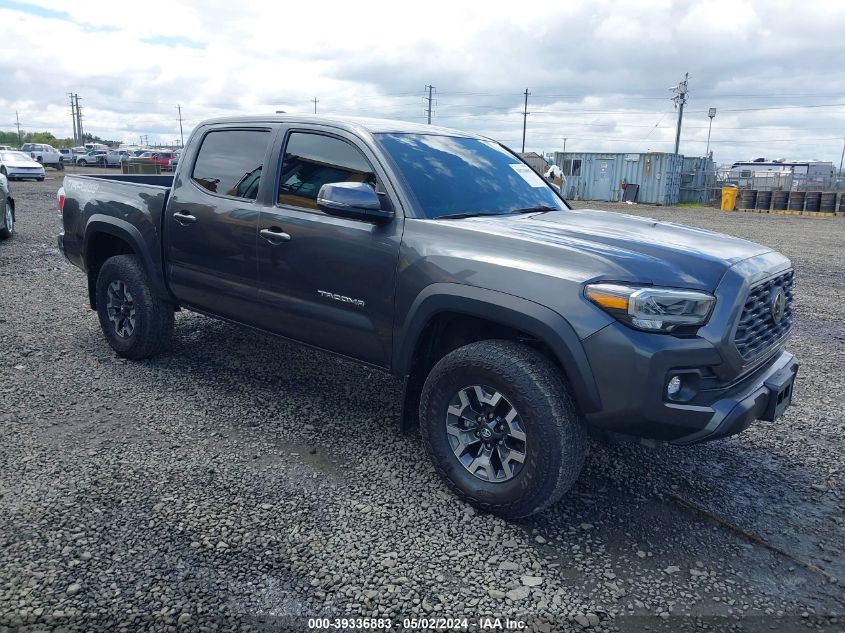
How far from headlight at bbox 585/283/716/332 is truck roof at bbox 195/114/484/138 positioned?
5.99ft

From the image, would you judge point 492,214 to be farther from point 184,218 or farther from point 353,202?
point 184,218

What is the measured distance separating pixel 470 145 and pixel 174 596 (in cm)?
317

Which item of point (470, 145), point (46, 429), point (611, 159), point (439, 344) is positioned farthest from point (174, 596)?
point (611, 159)

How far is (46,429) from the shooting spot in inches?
164

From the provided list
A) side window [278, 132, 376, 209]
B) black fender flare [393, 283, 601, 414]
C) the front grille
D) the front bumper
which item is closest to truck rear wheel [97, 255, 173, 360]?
side window [278, 132, 376, 209]

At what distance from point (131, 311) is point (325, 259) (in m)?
2.30

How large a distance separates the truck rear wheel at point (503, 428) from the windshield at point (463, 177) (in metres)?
0.93

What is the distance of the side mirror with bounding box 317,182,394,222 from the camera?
349 centimetres

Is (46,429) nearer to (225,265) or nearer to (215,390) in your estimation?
(215,390)

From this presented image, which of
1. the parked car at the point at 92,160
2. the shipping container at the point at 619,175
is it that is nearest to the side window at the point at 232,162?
the shipping container at the point at 619,175

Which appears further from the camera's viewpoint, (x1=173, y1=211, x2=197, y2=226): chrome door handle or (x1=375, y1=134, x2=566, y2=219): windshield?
(x1=173, y1=211, x2=197, y2=226): chrome door handle

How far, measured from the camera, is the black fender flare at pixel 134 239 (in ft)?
16.5

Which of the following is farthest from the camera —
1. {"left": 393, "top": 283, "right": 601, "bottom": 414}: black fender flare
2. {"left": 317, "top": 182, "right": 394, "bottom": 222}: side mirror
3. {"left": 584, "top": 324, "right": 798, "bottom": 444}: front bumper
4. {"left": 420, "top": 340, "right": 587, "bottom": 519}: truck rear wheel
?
{"left": 317, "top": 182, "right": 394, "bottom": 222}: side mirror

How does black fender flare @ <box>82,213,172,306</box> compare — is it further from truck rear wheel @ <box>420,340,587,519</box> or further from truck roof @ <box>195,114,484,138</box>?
truck rear wheel @ <box>420,340,587,519</box>
